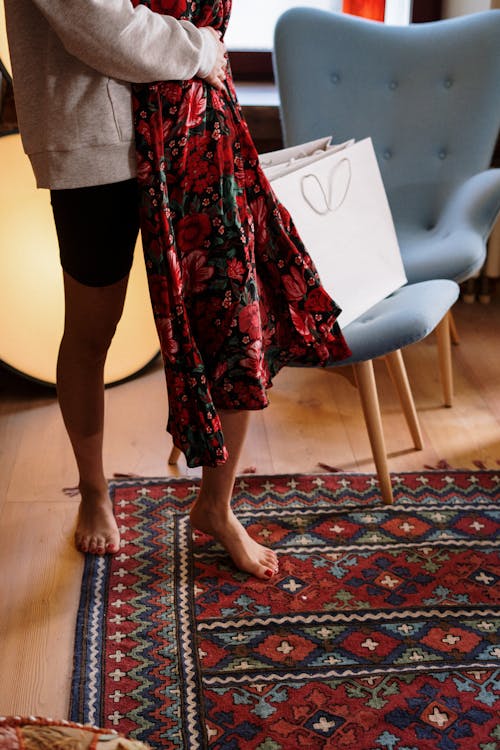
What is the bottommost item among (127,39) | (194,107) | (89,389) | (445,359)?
(445,359)

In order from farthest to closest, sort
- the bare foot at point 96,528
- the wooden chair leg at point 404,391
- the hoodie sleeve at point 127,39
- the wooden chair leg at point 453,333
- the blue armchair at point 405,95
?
the wooden chair leg at point 453,333 < the blue armchair at point 405,95 < the wooden chair leg at point 404,391 < the bare foot at point 96,528 < the hoodie sleeve at point 127,39

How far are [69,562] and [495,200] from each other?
3.85ft

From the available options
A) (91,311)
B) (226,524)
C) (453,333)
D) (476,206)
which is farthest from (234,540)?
(453,333)

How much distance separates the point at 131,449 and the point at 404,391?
594mm

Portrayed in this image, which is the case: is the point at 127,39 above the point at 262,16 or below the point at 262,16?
above

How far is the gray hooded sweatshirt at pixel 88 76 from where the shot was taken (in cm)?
106

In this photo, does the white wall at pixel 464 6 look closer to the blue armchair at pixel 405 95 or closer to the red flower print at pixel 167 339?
the blue armchair at pixel 405 95

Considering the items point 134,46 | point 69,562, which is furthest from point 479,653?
point 134,46

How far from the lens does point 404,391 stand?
1820 millimetres

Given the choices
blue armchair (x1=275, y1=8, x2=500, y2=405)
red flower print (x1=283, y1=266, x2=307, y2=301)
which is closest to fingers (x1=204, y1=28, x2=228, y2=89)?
red flower print (x1=283, y1=266, x2=307, y2=301)

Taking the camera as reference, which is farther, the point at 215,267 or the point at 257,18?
the point at 257,18

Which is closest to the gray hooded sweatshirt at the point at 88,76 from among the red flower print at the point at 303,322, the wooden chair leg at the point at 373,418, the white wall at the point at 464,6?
the red flower print at the point at 303,322

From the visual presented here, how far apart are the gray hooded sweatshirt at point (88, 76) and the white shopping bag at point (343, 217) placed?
0.43 meters

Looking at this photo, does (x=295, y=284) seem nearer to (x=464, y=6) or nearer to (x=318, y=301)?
(x=318, y=301)
